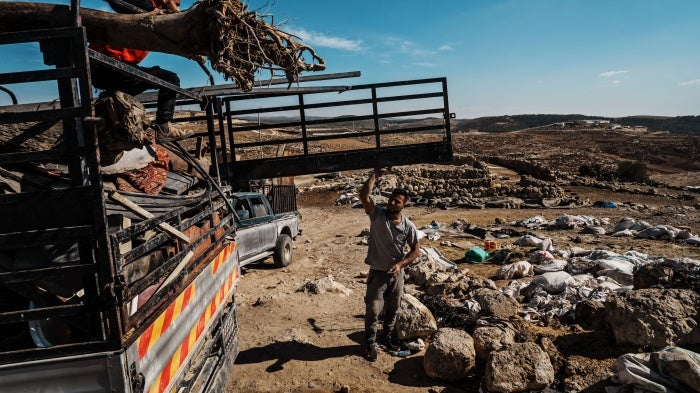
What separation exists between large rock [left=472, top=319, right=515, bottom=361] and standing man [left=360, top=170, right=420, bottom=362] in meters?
0.92

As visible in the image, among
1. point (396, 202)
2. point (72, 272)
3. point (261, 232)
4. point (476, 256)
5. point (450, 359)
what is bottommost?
point (476, 256)

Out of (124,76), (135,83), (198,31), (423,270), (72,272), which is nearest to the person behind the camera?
(72,272)

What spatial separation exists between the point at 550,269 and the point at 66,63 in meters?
7.57

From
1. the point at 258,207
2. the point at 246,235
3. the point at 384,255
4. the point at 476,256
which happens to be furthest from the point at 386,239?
the point at 476,256

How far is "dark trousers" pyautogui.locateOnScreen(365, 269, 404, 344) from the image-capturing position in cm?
473

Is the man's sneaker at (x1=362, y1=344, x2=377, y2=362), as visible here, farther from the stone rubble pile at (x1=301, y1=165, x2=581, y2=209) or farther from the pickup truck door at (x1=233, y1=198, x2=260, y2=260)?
the stone rubble pile at (x1=301, y1=165, x2=581, y2=209)

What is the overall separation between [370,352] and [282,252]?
443cm

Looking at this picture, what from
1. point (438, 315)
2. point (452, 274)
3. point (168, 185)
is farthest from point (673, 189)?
point (168, 185)

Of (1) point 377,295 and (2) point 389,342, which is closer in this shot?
(1) point 377,295

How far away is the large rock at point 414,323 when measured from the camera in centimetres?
511

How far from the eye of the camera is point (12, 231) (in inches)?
77.9

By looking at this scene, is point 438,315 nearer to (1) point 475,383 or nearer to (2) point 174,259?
(1) point 475,383

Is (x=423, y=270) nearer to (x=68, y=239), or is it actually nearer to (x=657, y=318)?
(x=657, y=318)

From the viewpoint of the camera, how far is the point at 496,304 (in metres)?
5.49
